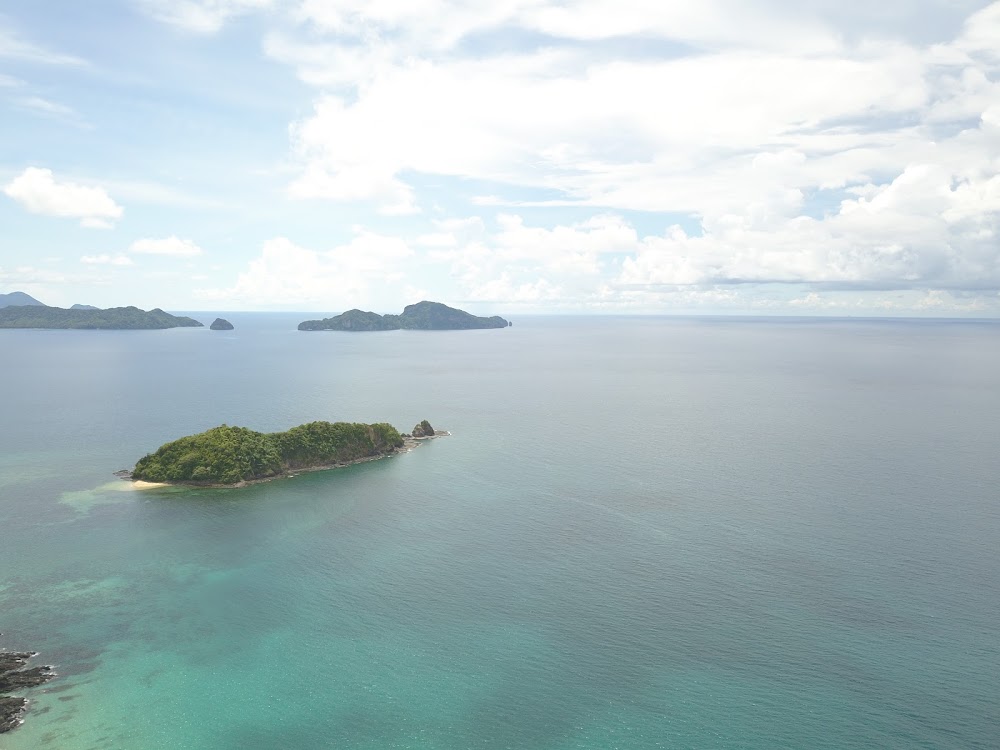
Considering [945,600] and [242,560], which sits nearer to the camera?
[945,600]

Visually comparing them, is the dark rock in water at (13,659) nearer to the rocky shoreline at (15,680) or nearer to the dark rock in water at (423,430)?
the rocky shoreline at (15,680)

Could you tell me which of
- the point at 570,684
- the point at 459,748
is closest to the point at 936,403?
the point at 570,684

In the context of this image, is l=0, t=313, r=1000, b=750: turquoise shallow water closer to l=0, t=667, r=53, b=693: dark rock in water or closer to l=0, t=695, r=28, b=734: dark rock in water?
l=0, t=695, r=28, b=734: dark rock in water

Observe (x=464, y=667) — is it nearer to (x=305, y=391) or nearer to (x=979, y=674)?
(x=979, y=674)

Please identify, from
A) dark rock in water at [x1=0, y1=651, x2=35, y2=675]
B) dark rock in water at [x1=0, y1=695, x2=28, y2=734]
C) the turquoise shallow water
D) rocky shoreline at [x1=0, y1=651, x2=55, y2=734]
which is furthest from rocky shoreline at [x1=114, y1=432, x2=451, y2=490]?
dark rock in water at [x1=0, y1=695, x2=28, y2=734]

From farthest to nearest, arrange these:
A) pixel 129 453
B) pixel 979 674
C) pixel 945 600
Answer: pixel 129 453
pixel 945 600
pixel 979 674

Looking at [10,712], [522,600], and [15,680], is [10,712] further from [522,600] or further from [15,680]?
[522,600]

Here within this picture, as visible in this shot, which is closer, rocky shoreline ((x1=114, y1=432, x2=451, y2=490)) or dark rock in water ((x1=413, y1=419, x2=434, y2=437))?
rocky shoreline ((x1=114, y1=432, x2=451, y2=490))

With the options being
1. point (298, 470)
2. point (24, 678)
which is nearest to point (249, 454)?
point (298, 470)
